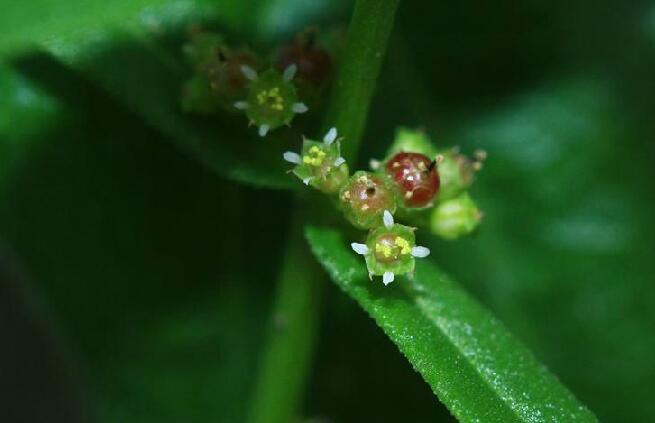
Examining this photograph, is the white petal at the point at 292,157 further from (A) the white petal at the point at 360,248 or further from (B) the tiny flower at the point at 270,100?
(A) the white petal at the point at 360,248

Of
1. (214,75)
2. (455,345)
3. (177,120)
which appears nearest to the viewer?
(455,345)

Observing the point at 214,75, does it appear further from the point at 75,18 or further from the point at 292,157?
the point at 75,18

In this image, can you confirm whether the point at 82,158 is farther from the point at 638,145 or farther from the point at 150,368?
the point at 638,145

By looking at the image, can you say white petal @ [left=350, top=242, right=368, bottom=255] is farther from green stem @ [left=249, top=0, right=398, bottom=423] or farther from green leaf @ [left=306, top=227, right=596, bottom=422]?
green stem @ [left=249, top=0, right=398, bottom=423]

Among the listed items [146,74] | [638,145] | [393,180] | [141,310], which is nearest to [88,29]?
[146,74]

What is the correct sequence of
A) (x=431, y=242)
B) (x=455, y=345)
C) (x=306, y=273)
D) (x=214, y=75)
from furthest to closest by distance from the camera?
(x=431, y=242) < (x=306, y=273) < (x=214, y=75) < (x=455, y=345)

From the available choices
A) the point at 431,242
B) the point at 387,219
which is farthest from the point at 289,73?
the point at 431,242

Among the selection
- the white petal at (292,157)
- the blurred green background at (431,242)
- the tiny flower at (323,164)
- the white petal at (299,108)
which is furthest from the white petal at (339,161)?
the blurred green background at (431,242)
